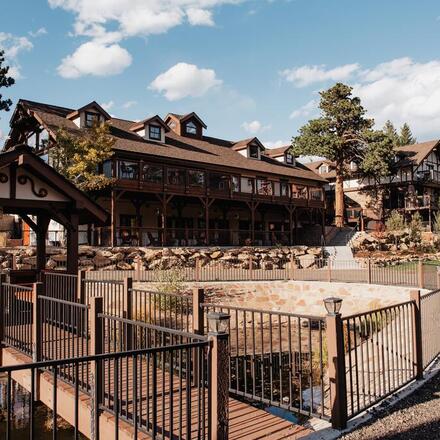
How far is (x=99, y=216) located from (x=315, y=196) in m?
32.7

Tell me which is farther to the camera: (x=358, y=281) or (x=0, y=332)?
(x=358, y=281)

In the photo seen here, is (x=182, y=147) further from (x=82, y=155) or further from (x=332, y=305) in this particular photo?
(x=332, y=305)

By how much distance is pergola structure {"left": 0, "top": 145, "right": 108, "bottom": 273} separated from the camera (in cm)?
1036

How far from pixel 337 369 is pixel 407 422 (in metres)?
1.17

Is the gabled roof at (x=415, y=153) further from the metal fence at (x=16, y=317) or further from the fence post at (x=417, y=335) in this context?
the metal fence at (x=16, y=317)

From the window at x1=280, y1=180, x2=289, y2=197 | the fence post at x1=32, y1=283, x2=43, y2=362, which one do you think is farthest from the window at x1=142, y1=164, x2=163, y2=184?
the fence post at x1=32, y1=283, x2=43, y2=362

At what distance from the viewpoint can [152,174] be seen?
2906cm

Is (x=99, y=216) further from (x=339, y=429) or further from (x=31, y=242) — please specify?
(x=31, y=242)

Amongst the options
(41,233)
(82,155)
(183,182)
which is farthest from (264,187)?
(41,233)

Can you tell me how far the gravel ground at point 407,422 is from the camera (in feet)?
16.9

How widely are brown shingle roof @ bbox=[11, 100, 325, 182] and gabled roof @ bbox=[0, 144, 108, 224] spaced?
1465 centimetres

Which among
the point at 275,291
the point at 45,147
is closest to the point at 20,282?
the point at 275,291

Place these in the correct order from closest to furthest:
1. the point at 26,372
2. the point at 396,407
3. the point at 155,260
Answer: the point at 396,407, the point at 26,372, the point at 155,260

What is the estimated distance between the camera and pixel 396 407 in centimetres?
608
